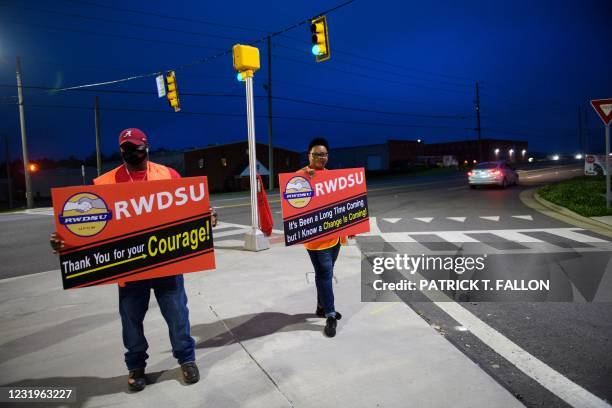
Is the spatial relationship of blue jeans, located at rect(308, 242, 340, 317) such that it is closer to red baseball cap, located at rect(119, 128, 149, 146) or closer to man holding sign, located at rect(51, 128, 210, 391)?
man holding sign, located at rect(51, 128, 210, 391)

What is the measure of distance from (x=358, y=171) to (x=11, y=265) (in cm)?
764

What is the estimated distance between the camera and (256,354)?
3.51 m

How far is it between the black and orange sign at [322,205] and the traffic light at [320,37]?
7.77 meters

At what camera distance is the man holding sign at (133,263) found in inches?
118

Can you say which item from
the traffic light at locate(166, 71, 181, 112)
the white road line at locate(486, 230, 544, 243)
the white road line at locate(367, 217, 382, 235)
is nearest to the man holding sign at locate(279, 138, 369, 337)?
the white road line at locate(367, 217, 382, 235)

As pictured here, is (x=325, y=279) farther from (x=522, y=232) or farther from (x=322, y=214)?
(x=522, y=232)

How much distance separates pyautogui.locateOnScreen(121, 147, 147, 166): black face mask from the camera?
307 centimetres

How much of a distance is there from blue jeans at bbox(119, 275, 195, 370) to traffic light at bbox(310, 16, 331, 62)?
9570 millimetres

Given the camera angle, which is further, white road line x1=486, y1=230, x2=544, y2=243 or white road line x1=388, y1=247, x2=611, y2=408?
white road line x1=486, y1=230, x2=544, y2=243

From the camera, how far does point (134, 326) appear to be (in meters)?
3.08

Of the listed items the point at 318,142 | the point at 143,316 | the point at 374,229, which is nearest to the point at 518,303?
the point at 318,142

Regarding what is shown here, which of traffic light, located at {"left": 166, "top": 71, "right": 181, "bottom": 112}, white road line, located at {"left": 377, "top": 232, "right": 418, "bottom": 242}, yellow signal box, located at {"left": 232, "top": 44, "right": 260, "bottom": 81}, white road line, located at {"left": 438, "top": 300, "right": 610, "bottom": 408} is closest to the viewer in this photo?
white road line, located at {"left": 438, "top": 300, "right": 610, "bottom": 408}

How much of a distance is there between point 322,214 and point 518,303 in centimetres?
263

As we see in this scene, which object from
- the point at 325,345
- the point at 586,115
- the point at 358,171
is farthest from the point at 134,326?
the point at 586,115
